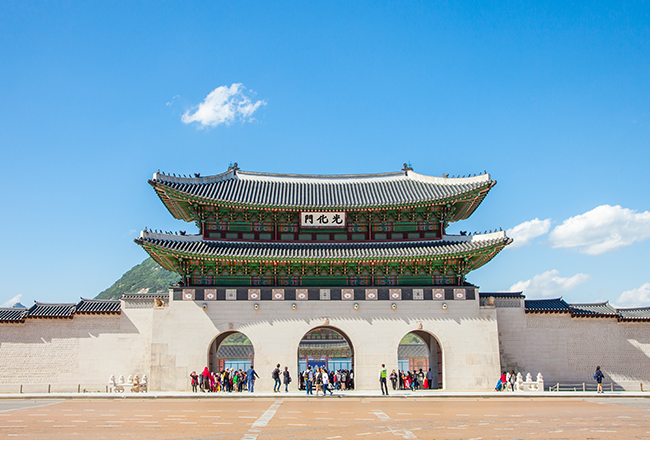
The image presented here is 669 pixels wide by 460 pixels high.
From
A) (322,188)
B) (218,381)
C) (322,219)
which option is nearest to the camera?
(218,381)

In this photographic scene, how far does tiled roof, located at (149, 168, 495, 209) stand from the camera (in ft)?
108

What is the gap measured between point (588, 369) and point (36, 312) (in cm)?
3306


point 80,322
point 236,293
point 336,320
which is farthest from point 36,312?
point 336,320

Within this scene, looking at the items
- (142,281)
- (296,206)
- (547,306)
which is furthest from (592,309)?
(142,281)

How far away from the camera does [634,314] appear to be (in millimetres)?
33844

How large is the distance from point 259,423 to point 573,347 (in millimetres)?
23808

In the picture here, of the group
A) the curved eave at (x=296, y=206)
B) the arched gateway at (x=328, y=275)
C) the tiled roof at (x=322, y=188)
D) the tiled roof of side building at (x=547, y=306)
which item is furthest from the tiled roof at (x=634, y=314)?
the tiled roof at (x=322, y=188)

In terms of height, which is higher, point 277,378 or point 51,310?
point 51,310

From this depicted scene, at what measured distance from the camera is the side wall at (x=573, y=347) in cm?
3281

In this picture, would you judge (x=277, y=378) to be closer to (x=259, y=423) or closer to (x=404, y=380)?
(x=404, y=380)

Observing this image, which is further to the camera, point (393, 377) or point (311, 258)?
point (311, 258)

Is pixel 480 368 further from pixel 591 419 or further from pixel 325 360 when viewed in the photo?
pixel 325 360

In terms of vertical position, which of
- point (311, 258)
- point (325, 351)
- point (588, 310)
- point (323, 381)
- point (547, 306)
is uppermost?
point (311, 258)

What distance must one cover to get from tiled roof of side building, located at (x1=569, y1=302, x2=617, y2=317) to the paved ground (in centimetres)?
1114
